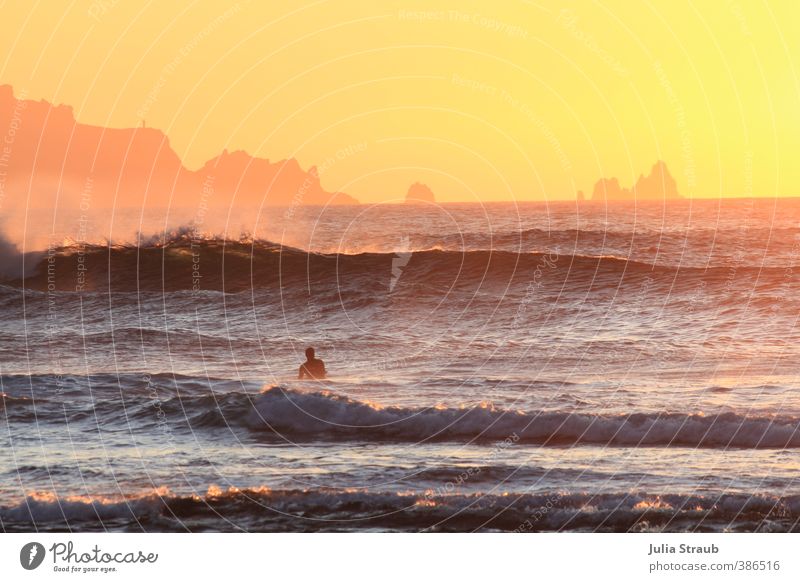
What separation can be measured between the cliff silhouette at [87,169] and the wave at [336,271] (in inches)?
105

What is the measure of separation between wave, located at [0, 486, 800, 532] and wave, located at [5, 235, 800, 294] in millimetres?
20950

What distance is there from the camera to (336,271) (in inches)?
1623

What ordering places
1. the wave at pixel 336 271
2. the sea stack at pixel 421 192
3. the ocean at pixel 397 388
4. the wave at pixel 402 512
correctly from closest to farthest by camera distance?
the wave at pixel 402 512, the ocean at pixel 397 388, the sea stack at pixel 421 192, the wave at pixel 336 271

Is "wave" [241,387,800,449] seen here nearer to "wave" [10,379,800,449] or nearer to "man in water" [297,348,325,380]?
"wave" [10,379,800,449]

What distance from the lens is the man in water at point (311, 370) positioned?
25.7 meters

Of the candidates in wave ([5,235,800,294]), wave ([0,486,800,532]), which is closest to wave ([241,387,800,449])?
wave ([0,486,800,532])

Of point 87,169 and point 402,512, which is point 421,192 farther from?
point 87,169

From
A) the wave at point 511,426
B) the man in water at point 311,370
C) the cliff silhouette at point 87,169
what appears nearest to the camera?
the wave at point 511,426

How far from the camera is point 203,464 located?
18.6m

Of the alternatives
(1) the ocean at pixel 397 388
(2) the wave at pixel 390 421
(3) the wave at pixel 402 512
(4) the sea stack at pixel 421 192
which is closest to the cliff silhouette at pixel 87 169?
(4) the sea stack at pixel 421 192

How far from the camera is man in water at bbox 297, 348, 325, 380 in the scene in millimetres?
25656

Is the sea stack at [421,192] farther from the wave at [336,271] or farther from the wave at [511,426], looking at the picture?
the wave at [511,426]
